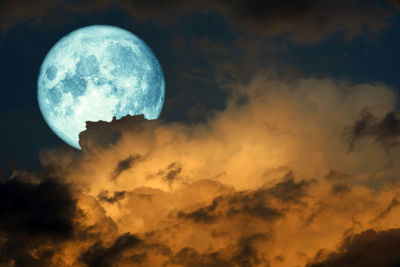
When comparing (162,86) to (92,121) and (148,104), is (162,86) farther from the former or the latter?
(92,121)

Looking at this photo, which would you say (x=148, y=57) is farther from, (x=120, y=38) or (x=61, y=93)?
(x=61, y=93)

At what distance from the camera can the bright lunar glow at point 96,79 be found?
32.4 metres

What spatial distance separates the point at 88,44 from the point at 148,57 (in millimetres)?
5430

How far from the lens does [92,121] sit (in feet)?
109

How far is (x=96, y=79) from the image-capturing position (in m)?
32.2

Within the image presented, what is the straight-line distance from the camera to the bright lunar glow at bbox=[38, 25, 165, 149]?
32438 millimetres

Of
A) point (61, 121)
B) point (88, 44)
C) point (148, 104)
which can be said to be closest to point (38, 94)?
point (61, 121)

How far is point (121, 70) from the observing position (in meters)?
33.4

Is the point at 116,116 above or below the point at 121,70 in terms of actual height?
below

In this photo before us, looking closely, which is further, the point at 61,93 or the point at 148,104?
the point at 148,104

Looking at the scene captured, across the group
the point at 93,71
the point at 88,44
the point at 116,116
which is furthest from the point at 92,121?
the point at 88,44

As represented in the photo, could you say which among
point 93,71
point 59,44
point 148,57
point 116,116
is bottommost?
point 116,116

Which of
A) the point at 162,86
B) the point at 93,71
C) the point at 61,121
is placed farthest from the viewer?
the point at 162,86

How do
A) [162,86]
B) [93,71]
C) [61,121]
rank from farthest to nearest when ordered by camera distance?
[162,86], [61,121], [93,71]
